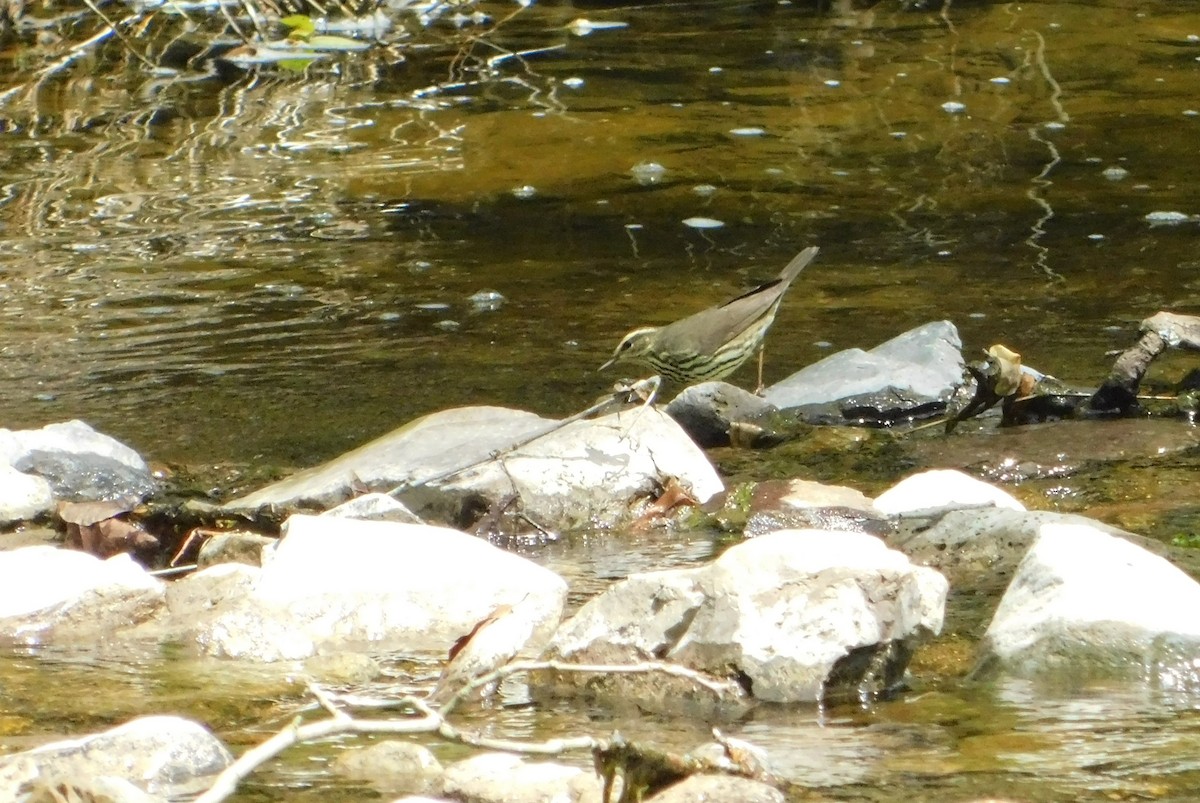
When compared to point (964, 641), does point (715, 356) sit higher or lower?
lower

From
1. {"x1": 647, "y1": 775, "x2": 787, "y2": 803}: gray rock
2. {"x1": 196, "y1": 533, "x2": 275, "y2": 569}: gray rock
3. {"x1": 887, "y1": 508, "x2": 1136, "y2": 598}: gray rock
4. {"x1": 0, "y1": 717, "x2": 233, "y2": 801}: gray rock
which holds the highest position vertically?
{"x1": 647, "y1": 775, "x2": 787, "y2": 803}: gray rock

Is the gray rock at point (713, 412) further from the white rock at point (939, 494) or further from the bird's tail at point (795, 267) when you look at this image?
the white rock at point (939, 494)

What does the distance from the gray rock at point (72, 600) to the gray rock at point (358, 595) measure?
10 cm

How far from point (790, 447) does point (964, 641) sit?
1.90 metres

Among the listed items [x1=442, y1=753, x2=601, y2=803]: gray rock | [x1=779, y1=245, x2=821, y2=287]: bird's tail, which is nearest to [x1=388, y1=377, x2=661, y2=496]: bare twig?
[x1=779, y1=245, x2=821, y2=287]: bird's tail

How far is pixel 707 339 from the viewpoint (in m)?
6.21

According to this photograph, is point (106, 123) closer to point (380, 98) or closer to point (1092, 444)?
point (380, 98)

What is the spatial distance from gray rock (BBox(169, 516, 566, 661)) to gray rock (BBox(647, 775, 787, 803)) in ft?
3.89

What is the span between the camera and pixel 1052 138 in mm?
10164

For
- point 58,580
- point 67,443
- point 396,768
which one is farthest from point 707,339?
point 396,768

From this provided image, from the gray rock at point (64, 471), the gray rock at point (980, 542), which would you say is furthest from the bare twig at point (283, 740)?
the gray rock at point (64, 471)

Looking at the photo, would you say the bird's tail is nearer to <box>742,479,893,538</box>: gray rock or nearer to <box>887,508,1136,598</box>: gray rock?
<box>742,479,893,538</box>: gray rock

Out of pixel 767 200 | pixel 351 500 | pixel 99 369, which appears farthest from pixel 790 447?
pixel 767 200

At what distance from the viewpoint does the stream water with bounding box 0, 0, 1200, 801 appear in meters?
3.28
